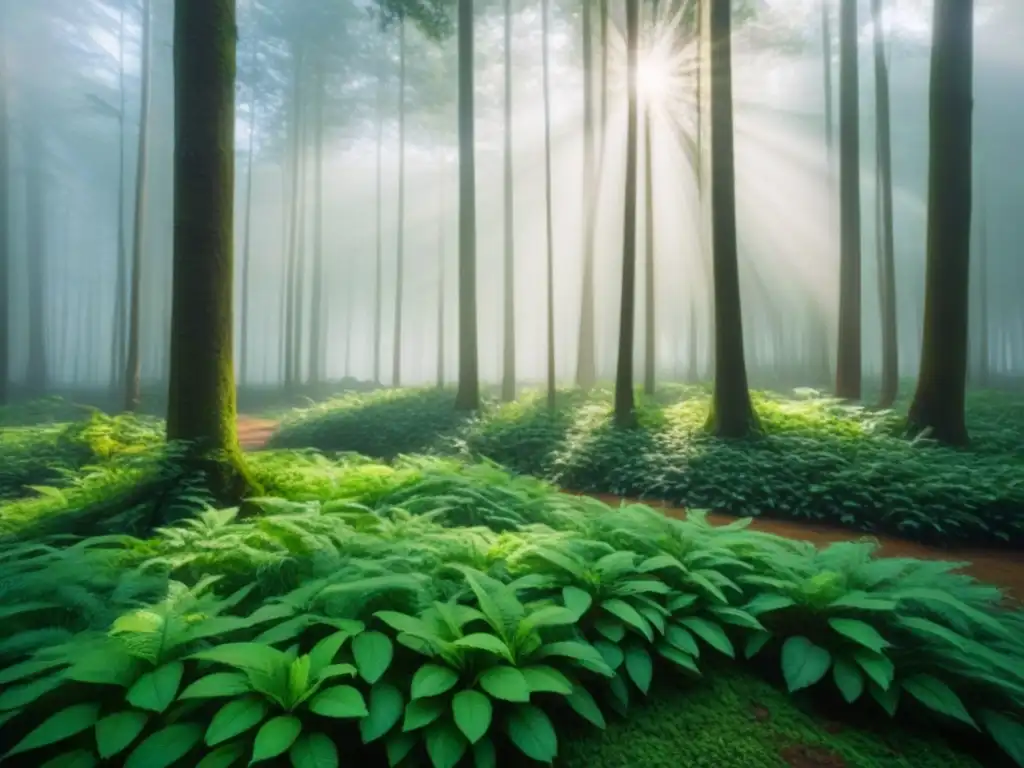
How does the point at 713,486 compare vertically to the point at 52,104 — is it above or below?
below

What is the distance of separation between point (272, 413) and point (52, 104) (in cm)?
2722

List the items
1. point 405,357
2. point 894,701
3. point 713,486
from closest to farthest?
1. point 894,701
2. point 713,486
3. point 405,357

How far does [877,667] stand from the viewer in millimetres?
2590

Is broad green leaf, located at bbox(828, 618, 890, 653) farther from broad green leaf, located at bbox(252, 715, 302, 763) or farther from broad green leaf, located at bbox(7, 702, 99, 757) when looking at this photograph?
broad green leaf, located at bbox(7, 702, 99, 757)

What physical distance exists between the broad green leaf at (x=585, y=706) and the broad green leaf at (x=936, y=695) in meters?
1.51

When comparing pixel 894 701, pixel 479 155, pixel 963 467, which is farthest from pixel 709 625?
pixel 479 155

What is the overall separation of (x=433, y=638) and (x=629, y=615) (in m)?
0.99

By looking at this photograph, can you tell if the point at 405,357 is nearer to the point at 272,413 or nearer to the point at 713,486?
the point at 272,413

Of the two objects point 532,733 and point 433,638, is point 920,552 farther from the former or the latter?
point 433,638

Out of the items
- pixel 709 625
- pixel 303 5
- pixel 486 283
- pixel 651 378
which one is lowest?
pixel 709 625

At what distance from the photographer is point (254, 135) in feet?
93.1

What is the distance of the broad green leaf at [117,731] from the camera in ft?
6.13

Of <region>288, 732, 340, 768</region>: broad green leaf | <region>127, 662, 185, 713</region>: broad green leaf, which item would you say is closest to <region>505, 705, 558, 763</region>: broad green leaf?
<region>288, 732, 340, 768</region>: broad green leaf

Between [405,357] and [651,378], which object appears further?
[405,357]
